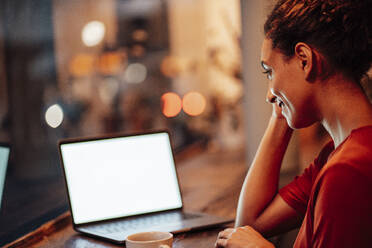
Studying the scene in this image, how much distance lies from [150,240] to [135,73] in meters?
5.72

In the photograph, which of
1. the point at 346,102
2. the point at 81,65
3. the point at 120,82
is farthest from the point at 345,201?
the point at 120,82

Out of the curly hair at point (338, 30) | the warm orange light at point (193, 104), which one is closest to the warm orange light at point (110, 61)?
the warm orange light at point (193, 104)

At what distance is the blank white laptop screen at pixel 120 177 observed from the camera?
4.16 ft

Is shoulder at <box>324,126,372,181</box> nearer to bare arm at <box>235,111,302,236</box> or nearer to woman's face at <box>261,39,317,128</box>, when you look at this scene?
woman's face at <box>261,39,317,128</box>

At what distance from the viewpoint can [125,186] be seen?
4.38 feet

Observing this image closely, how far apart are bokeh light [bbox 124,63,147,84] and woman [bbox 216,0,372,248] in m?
5.63

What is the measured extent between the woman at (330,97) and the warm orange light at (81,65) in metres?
5.05

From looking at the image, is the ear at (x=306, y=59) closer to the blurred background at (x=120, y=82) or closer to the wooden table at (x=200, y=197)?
the blurred background at (x=120, y=82)

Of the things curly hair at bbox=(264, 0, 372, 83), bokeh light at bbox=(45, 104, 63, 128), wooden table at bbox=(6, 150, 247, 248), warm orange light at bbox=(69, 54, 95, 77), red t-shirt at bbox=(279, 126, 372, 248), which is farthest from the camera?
warm orange light at bbox=(69, 54, 95, 77)

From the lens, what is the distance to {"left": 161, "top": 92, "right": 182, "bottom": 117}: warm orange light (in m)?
5.84

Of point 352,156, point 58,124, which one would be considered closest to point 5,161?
point 352,156

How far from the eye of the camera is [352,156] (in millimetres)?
796

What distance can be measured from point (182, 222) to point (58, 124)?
8.10 feet

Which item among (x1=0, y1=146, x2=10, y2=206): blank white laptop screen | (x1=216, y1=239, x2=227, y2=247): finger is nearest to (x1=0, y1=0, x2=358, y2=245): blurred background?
(x1=0, y1=146, x2=10, y2=206): blank white laptop screen
